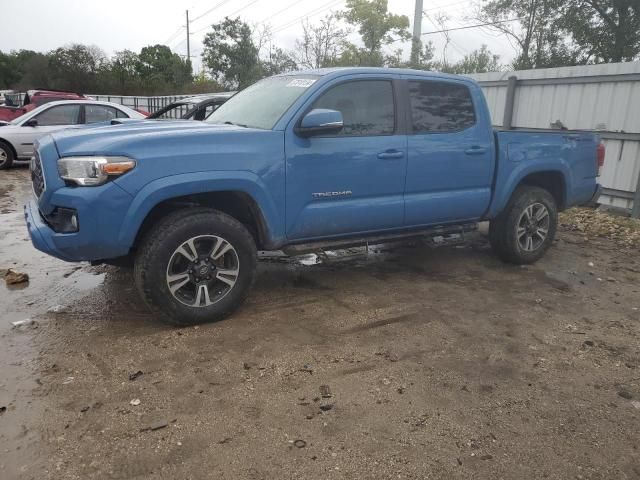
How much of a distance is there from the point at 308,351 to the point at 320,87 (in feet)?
6.86

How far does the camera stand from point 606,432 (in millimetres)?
2799

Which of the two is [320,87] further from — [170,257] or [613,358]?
[613,358]

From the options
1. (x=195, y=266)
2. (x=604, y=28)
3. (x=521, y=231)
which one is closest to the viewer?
(x=195, y=266)

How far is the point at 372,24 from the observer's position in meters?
42.1

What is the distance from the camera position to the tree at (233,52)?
112 feet

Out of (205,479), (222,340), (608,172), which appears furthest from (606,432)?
(608,172)

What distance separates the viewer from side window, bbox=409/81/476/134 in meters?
4.70

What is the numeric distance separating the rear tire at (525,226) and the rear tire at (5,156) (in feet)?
33.7

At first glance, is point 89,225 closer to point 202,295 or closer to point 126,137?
point 126,137

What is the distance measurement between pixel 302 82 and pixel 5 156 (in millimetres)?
9450

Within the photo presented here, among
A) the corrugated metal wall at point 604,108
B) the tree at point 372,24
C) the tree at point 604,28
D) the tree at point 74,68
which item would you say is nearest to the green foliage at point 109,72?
the tree at point 74,68

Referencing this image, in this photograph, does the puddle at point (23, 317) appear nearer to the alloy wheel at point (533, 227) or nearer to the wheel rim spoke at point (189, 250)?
the wheel rim spoke at point (189, 250)

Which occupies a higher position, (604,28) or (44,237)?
(604,28)

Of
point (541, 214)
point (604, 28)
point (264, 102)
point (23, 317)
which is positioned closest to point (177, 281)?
point (23, 317)
